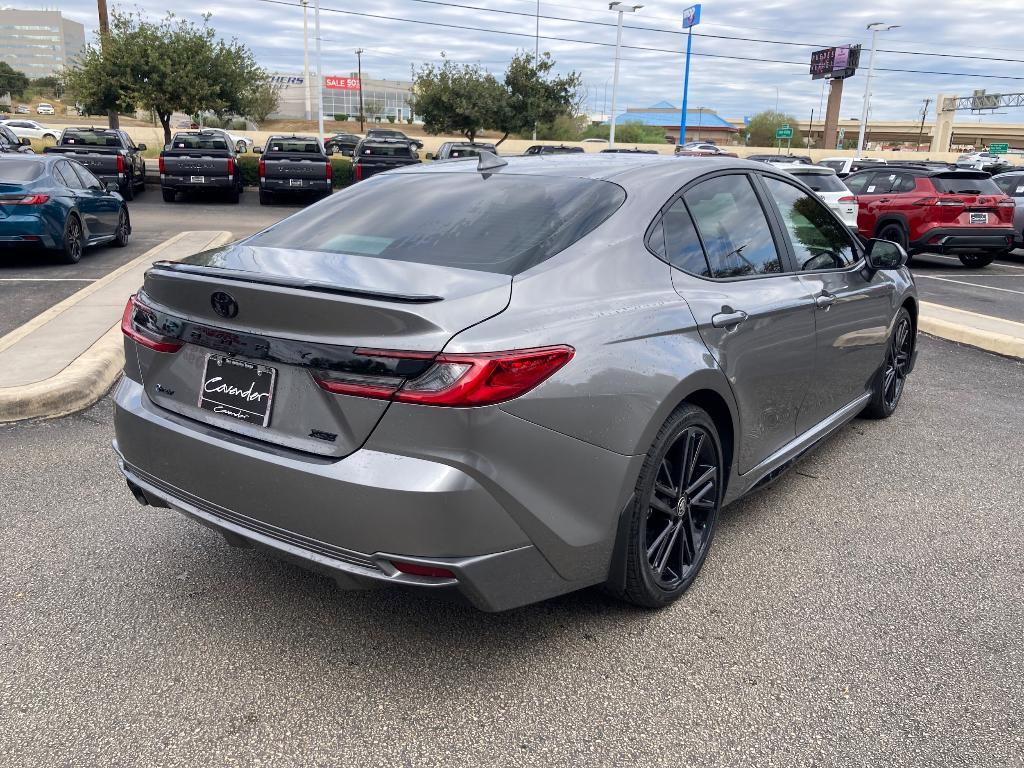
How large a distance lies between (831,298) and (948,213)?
36.7 feet

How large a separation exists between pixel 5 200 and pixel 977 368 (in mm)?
10905

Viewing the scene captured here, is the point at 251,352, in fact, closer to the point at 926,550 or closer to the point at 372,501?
the point at 372,501

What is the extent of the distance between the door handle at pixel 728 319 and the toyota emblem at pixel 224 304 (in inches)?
66.5

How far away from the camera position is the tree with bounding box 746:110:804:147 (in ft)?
356

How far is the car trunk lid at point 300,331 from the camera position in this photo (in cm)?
230

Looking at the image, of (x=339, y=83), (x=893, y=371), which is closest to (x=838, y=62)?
(x=339, y=83)

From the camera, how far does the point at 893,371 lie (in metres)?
5.52

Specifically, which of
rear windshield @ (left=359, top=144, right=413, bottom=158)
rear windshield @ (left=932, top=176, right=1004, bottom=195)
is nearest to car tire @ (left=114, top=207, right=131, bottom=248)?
rear windshield @ (left=359, top=144, right=413, bottom=158)

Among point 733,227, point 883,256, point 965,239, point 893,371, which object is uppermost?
point 733,227

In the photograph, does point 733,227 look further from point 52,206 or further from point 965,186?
point 965,186

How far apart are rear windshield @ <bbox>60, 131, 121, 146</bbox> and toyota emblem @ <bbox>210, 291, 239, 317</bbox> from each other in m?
22.5

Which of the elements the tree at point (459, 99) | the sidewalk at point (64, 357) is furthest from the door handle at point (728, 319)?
the tree at point (459, 99)

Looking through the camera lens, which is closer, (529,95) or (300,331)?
(300,331)

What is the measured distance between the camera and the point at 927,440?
17.2 ft
